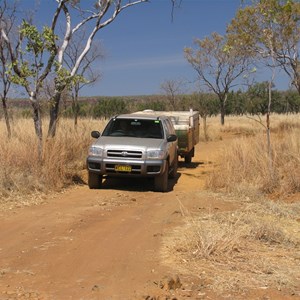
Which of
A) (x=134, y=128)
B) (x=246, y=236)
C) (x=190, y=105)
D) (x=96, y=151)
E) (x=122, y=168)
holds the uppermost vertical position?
(x=190, y=105)

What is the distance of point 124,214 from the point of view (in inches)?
322

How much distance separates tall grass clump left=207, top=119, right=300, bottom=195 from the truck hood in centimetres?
151

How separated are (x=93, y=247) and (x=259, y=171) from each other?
6.07 metres

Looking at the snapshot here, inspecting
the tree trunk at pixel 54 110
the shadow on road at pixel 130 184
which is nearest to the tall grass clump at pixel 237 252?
the shadow on road at pixel 130 184

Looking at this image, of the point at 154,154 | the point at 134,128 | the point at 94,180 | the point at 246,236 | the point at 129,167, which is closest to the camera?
the point at 246,236

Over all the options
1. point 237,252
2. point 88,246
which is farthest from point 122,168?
point 237,252

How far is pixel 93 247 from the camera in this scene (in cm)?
597

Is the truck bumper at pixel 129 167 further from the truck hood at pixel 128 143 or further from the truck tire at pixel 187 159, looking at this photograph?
the truck tire at pixel 187 159

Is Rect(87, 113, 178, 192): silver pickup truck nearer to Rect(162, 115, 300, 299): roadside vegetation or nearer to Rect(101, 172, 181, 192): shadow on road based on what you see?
Rect(101, 172, 181, 192): shadow on road

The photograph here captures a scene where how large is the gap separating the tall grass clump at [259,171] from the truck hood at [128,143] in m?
1.51

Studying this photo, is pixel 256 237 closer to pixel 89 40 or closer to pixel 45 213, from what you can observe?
pixel 45 213

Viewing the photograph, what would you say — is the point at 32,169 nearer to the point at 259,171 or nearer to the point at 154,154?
the point at 154,154

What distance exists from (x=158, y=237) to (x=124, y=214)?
1.78 metres

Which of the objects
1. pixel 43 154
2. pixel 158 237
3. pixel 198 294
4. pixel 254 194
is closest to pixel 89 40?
pixel 43 154
